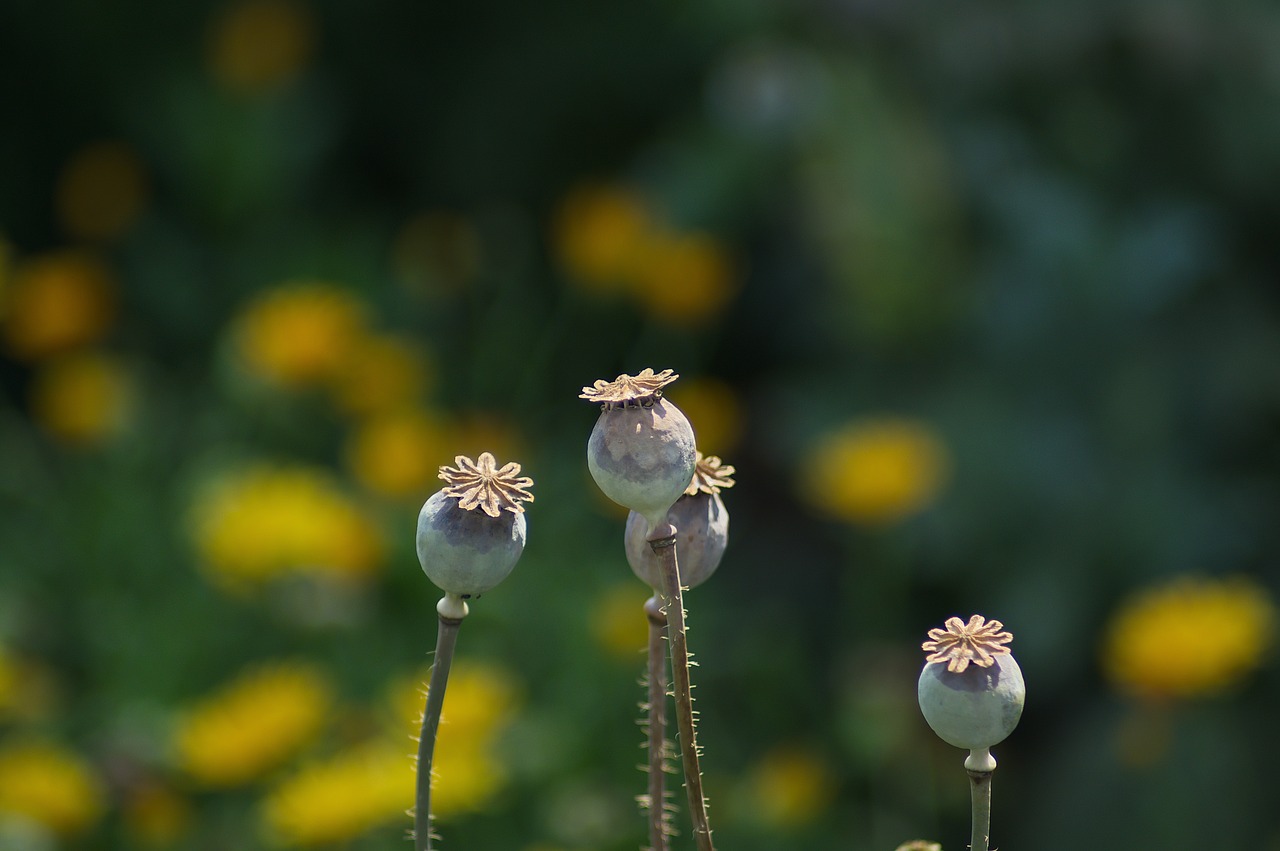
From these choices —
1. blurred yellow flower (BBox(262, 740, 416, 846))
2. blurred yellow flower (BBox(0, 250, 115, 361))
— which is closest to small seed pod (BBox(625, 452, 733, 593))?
blurred yellow flower (BBox(262, 740, 416, 846))

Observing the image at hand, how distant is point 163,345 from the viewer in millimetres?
2701

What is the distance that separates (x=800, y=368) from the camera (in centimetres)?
270

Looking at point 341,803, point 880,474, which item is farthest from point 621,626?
point 341,803

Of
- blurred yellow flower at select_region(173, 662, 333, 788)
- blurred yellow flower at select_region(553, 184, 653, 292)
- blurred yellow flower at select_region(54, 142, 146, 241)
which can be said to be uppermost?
blurred yellow flower at select_region(54, 142, 146, 241)

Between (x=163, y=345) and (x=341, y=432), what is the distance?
20.5 inches

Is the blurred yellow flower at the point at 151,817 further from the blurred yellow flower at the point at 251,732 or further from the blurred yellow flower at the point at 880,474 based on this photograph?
the blurred yellow flower at the point at 880,474

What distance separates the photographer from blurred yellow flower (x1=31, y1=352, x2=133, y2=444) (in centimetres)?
220

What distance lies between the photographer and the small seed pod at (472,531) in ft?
1.43

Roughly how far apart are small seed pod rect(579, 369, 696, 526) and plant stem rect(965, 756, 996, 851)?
119 mm

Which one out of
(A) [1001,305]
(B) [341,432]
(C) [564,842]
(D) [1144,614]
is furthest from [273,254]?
(D) [1144,614]

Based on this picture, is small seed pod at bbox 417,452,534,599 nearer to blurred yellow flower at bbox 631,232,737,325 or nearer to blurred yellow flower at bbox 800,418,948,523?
blurred yellow flower at bbox 800,418,948,523

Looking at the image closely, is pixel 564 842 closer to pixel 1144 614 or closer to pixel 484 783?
pixel 484 783

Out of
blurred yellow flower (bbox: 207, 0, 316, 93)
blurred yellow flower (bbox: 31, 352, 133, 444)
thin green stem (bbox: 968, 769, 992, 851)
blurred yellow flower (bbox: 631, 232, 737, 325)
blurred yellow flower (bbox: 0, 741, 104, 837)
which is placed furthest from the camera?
blurred yellow flower (bbox: 207, 0, 316, 93)

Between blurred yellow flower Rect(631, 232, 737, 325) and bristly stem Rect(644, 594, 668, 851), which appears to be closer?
bristly stem Rect(644, 594, 668, 851)
